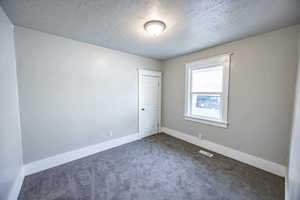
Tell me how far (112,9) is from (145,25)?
1.74 ft

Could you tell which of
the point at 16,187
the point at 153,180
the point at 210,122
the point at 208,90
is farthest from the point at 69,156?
the point at 208,90

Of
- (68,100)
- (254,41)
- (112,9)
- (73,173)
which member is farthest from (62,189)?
(254,41)

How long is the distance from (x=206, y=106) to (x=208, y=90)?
42cm

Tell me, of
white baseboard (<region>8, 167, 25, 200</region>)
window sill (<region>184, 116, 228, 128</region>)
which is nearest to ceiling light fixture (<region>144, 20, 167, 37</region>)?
window sill (<region>184, 116, 228, 128</region>)

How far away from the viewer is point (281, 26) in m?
1.91

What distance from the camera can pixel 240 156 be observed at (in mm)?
2469

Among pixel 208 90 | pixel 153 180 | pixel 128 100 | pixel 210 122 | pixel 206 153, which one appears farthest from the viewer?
pixel 128 100

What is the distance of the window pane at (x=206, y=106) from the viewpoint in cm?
290

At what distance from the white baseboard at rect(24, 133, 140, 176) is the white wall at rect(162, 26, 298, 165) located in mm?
2371

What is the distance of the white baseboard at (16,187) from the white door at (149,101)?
99.7 inches

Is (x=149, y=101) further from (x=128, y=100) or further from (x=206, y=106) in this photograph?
(x=206, y=106)

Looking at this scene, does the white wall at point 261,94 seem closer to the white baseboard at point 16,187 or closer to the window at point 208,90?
the window at point 208,90

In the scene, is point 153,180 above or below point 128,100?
below

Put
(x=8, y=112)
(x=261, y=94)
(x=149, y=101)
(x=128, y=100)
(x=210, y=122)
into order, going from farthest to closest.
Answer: (x=149, y=101)
(x=128, y=100)
(x=210, y=122)
(x=261, y=94)
(x=8, y=112)
